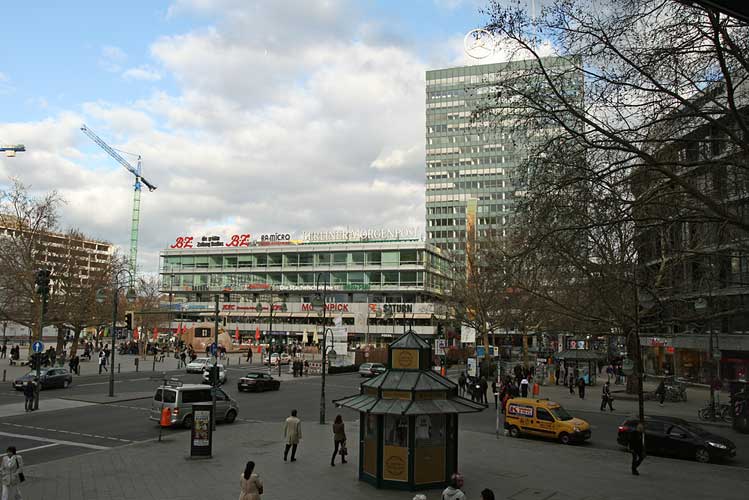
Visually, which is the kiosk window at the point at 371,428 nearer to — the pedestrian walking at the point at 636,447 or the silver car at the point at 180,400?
the pedestrian walking at the point at 636,447

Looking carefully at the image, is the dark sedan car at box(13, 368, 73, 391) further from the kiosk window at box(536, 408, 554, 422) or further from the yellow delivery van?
the kiosk window at box(536, 408, 554, 422)

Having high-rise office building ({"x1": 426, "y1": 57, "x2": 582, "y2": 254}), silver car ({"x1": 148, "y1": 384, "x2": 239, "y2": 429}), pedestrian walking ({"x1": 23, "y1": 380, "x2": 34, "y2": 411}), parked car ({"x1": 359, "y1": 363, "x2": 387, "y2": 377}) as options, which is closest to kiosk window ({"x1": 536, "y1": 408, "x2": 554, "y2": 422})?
silver car ({"x1": 148, "y1": 384, "x2": 239, "y2": 429})

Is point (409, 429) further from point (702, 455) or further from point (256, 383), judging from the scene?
point (256, 383)

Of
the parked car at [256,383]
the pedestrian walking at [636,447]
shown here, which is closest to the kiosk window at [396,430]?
the pedestrian walking at [636,447]

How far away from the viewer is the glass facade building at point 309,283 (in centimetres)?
9250

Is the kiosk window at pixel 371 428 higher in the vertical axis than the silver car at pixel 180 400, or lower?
higher

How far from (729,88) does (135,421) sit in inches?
1014

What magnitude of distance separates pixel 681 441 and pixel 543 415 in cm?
513

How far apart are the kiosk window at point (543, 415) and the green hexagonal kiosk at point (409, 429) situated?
9107 mm

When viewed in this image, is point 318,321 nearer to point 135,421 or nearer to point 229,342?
point 229,342

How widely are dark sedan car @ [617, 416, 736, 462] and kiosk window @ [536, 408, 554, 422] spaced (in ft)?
8.85

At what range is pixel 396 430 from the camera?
51.0 ft

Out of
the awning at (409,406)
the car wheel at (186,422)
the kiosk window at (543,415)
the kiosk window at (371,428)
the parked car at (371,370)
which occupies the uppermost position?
the awning at (409,406)

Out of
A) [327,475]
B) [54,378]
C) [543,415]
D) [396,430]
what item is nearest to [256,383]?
[54,378]
